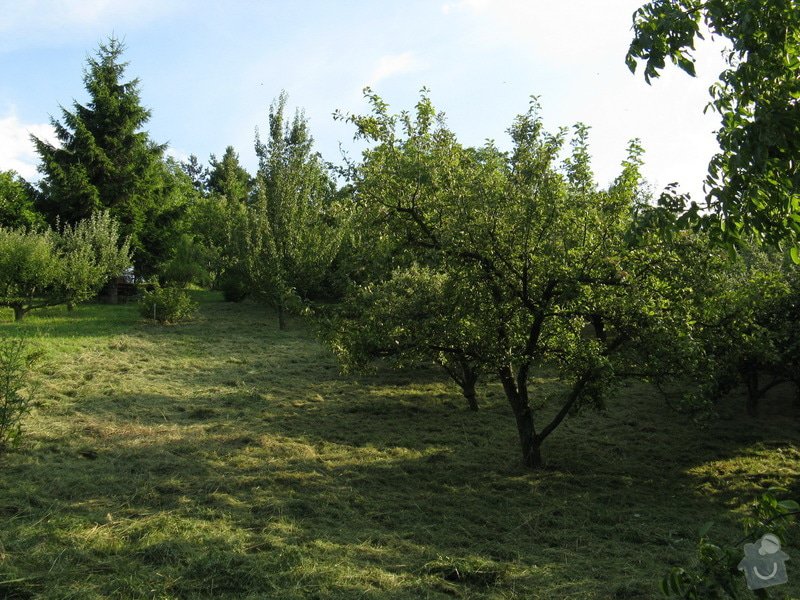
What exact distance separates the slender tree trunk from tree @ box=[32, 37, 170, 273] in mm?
21351

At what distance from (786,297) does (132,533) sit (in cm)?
1126

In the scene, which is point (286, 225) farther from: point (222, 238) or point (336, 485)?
point (336, 485)

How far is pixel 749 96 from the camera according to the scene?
397 centimetres

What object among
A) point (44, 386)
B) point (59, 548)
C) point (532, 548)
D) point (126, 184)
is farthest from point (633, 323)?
point (126, 184)

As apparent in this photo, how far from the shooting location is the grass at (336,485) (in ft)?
17.3

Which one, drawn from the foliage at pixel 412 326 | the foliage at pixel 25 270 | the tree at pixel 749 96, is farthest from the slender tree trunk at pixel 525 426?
the foliage at pixel 25 270

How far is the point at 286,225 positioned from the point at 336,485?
13600 mm

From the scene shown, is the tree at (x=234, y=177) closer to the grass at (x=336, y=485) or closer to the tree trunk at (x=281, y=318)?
the tree trunk at (x=281, y=318)

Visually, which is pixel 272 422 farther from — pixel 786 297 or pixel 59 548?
pixel 786 297

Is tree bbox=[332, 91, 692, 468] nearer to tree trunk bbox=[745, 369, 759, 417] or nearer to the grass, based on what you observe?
the grass

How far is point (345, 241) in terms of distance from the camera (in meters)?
21.9

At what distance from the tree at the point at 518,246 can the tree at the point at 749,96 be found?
3716 millimetres

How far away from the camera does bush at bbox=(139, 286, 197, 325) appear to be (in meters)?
19.9

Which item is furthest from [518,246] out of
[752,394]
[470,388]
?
[752,394]
